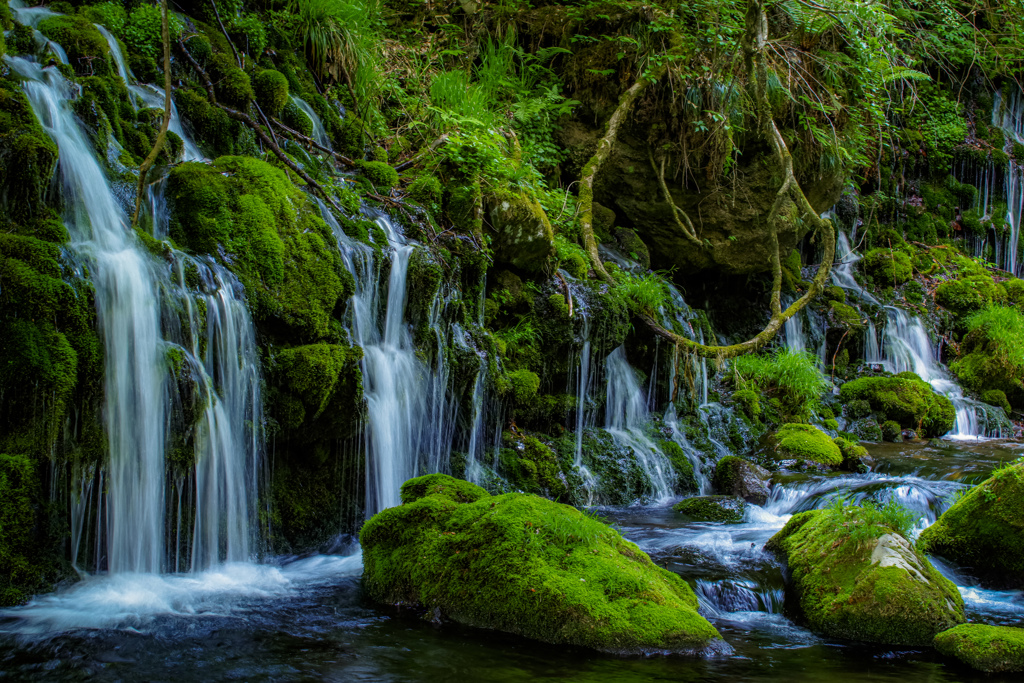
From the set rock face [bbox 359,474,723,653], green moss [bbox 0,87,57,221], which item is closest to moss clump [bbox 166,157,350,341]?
green moss [bbox 0,87,57,221]

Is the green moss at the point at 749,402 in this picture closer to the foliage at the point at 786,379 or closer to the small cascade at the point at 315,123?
the foliage at the point at 786,379

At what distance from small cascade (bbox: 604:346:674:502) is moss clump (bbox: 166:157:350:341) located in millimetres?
4134

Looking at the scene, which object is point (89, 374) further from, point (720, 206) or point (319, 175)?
point (720, 206)

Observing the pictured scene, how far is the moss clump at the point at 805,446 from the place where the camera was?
330 inches

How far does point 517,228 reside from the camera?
7.86 m

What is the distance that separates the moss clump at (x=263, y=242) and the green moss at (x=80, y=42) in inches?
53.0

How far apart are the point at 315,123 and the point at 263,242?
2917 millimetres

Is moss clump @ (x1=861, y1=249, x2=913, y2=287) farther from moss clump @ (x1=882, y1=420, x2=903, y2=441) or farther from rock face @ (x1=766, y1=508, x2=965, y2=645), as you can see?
rock face @ (x1=766, y1=508, x2=965, y2=645)

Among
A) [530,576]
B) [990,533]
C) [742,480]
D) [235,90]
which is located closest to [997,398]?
[742,480]

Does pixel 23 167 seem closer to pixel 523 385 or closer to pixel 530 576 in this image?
pixel 530 576

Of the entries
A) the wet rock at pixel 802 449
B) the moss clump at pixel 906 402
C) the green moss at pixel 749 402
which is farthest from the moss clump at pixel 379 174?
the moss clump at pixel 906 402

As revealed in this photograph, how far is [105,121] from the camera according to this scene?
216 inches

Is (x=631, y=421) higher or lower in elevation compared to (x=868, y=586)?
higher

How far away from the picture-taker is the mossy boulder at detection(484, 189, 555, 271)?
25.5 feet
